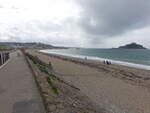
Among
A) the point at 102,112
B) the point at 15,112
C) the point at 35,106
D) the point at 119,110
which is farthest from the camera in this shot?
the point at 119,110

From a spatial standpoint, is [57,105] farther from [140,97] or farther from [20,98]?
[140,97]

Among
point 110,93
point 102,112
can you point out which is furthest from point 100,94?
point 102,112

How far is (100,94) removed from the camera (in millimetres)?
11344

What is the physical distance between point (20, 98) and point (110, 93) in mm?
6628

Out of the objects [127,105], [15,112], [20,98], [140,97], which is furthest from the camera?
[140,97]

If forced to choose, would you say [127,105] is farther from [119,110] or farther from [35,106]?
[35,106]

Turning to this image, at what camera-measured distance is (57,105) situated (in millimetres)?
5793

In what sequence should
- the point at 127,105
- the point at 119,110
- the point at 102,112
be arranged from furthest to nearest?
1. the point at 127,105
2. the point at 119,110
3. the point at 102,112

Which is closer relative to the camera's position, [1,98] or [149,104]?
[1,98]

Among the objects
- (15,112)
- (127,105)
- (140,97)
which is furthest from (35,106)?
(140,97)

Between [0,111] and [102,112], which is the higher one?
[0,111]

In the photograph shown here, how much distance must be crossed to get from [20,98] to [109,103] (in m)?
4.77

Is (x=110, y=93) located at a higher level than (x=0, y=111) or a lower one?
lower

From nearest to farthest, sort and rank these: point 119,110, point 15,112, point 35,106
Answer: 1. point 15,112
2. point 35,106
3. point 119,110
